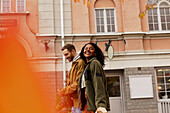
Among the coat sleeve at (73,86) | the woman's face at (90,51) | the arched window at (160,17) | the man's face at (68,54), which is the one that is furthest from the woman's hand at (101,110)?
the arched window at (160,17)

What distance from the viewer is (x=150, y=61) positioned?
1037 centimetres

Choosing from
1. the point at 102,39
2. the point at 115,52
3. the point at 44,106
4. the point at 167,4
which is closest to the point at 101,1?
the point at 102,39

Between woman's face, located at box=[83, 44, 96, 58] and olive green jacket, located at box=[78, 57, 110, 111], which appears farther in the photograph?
woman's face, located at box=[83, 44, 96, 58]

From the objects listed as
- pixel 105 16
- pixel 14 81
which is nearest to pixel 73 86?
pixel 14 81

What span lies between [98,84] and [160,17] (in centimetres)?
921

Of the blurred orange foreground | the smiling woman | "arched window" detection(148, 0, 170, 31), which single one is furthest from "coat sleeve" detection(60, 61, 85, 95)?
"arched window" detection(148, 0, 170, 31)

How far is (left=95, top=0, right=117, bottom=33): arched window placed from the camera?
10680 mm

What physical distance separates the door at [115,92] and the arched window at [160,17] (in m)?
2.87

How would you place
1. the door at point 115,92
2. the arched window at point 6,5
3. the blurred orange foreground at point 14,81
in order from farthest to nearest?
the door at point 115,92, the arched window at point 6,5, the blurred orange foreground at point 14,81

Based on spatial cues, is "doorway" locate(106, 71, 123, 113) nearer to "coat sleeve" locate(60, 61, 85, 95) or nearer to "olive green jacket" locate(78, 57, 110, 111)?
"coat sleeve" locate(60, 61, 85, 95)

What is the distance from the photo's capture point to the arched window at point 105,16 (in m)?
10.7

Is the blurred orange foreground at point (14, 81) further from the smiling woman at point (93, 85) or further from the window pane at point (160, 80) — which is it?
the window pane at point (160, 80)

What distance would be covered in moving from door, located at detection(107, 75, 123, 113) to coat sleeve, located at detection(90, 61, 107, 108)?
26.4ft

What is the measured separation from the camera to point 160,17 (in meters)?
10.8
